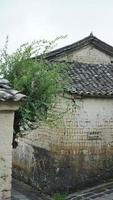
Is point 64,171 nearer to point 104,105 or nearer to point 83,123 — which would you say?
point 83,123

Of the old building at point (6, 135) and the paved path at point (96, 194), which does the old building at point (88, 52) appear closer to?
the paved path at point (96, 194)

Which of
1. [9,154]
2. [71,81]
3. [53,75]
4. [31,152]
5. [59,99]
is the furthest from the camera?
[31,152]

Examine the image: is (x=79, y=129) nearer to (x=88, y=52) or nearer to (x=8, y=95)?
(x=88, y=52)

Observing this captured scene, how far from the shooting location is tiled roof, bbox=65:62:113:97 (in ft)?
43.9

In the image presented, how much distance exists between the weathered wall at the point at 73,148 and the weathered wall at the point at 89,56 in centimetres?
317

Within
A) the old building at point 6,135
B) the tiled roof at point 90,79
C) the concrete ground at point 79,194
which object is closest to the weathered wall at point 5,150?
the old building at point 6,135

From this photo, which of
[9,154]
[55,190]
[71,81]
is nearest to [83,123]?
[71,81]

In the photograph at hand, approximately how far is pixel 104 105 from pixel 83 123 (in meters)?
1.15

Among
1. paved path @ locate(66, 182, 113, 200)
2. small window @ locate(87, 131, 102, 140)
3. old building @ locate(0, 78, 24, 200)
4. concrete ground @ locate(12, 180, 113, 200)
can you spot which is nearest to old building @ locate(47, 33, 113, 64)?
small window @ locate(87, 131, 102, 140)

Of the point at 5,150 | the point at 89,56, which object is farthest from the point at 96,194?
the point at 89,56

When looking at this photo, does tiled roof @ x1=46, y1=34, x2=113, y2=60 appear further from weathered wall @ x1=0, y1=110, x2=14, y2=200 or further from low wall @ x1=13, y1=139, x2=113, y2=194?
weathered wall @ x1=0, y1=110, x2=14, y2=200

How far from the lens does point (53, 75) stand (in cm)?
902

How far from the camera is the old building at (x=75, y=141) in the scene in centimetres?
1313

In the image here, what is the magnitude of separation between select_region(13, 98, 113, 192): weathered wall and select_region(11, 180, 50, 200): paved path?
269 mm
